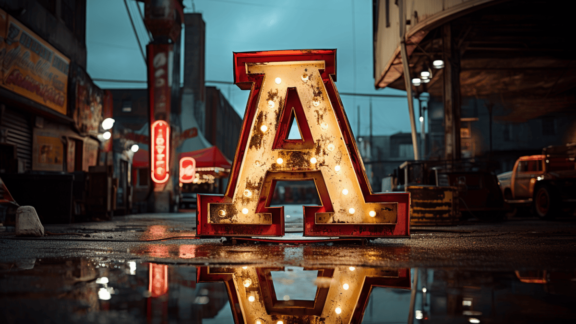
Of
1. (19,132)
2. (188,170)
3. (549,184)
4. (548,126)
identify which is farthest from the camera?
(548,126)

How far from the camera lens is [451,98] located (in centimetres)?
1566

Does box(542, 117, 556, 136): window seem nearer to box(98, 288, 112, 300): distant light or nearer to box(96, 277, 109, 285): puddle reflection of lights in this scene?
box(96, 277, 109, 285): puddle reflection of lights

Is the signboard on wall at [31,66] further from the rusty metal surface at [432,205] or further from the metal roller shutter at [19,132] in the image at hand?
the rusty metal surface at [432,205]

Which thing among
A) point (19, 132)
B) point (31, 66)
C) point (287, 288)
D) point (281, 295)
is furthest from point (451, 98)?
point (281, 295)

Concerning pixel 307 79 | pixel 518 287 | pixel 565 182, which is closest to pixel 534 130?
pixel 565 182

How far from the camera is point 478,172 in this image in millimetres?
12539

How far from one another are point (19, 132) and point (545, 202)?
14933 millimetres

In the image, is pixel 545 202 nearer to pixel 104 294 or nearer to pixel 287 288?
pixel 287 288

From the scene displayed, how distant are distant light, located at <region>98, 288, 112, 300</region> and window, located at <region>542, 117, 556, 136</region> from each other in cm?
3443

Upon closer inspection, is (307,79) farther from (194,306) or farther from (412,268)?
(194,306)

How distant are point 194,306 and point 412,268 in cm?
166

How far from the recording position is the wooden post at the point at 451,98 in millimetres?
15352

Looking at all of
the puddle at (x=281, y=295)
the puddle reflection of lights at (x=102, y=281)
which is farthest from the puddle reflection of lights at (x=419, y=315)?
the puddle reflection of lights at (x=102, y=281)

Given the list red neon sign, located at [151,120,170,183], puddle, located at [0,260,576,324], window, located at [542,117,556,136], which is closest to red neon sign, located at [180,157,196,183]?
red neon sign, located at [151,120,170,183]
